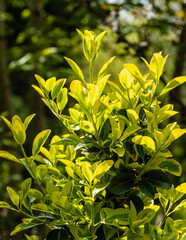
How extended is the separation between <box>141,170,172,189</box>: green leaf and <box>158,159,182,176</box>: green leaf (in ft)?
0.05

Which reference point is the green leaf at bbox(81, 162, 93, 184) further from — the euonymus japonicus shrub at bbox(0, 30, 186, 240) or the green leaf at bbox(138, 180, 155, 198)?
the green leaf at bbox(138, 180, 155, 198)

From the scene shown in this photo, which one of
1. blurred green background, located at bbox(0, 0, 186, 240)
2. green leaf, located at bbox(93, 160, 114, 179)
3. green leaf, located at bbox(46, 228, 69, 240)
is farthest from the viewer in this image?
blurred green background, located at bbox(0, 0, 186, 240)

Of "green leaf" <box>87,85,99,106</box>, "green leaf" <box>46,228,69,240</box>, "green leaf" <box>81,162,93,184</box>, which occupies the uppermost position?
"green leaf" <box>87,85,99,106</box>

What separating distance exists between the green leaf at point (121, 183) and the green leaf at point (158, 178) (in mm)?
31

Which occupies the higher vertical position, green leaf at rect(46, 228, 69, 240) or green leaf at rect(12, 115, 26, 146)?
green leaf at rect(12, 115, 26, 146)

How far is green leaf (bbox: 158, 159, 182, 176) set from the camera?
25.6 inches

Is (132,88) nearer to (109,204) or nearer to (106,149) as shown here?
(106,149)

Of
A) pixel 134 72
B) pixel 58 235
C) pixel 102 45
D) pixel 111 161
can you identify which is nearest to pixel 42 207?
pixel 58 235

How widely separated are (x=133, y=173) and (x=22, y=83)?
7408mm

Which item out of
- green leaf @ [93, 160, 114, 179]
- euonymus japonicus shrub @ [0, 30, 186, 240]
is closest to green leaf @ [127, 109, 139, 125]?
euonymus japonicus shrub @ [0, 30, 186, 240]

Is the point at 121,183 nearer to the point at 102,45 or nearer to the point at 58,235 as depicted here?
the point at 58,235

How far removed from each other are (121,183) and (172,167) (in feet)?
0.37

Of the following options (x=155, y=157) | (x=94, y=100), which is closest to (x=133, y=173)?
(x=155, y=157)

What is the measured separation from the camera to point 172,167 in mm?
654
